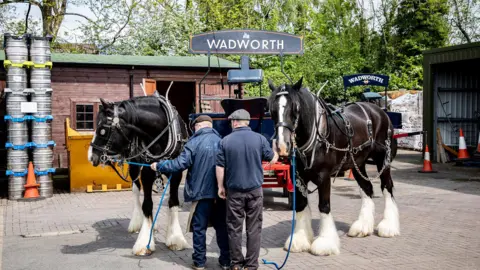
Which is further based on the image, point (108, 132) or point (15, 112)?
point (15, 112)

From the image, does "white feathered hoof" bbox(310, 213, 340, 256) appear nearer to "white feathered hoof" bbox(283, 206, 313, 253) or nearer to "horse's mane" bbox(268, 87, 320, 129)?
"white feathered hoof" bbox(283, 206, 313, 253)

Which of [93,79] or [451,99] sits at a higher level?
[93,79]

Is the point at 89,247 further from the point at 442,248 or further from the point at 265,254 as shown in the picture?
the point at 442,248

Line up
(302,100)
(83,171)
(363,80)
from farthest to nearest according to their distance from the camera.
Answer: (363,80) < (83,171) < (302,100)

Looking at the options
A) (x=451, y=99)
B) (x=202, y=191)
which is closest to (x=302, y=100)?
(x=202, y=191)

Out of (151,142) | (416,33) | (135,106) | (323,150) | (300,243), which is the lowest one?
(300,243)

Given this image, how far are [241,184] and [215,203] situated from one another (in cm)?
62

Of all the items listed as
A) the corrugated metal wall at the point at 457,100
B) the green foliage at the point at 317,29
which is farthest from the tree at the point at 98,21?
the corrugated metal wall at the point at 457,100

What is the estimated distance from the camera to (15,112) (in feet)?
36.9

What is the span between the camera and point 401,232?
7672 mm

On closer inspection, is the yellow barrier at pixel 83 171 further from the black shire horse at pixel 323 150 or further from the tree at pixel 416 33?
the tree at pixel 416 33

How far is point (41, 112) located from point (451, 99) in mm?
14357

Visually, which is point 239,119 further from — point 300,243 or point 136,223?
point 136,223

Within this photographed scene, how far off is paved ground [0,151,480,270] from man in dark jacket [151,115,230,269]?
0.35 meters
